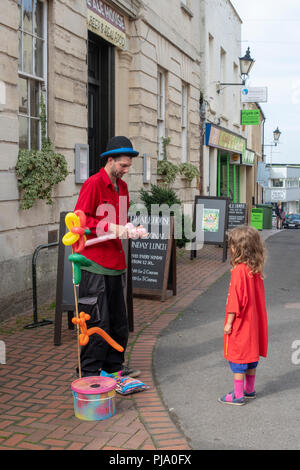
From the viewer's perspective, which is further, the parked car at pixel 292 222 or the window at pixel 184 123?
the parked car at pixel 292 222

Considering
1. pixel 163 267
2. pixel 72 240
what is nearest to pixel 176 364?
pixel 72 240

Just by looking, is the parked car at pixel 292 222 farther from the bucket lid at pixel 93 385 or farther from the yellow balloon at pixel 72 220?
the yellow balloon at pixel 72 220

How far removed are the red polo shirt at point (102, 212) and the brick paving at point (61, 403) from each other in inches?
43.9

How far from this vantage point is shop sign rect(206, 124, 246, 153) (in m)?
17.9

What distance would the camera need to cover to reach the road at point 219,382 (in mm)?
3719

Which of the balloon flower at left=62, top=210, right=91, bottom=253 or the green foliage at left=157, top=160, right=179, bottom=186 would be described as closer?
the balloon flower at left=62, top=210, right=91, bottom=253

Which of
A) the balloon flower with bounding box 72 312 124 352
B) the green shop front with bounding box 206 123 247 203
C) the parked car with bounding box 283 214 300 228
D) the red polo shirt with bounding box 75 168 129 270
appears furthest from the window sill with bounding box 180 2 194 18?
the parked car with bounding box 283 214 300 228

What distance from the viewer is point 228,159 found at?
24859 millimetres

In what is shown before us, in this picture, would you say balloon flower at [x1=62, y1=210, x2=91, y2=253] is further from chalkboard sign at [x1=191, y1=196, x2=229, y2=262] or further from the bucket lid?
chalkboard sign at [x1=191, y1=196, x2=229, y2=262]

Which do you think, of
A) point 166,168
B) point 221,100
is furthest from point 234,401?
point 221,100

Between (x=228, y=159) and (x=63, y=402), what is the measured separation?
21.5 metres

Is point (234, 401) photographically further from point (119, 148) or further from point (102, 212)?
point (119, 148)

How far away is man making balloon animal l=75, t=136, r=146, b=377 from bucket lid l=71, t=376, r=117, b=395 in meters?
0.17

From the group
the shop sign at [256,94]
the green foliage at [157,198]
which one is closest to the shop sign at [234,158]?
the shop sign at [256,94]
